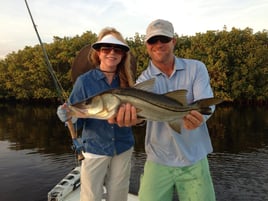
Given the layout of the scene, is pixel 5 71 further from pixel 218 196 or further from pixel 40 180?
pixel 218 196

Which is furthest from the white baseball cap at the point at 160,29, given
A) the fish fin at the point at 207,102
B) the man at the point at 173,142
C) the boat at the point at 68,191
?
the boat at the point at 68,191

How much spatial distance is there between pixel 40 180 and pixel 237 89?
49.3 metres

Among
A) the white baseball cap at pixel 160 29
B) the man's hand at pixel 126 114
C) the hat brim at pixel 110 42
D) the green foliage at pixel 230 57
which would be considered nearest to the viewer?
the man's hand at pixel 126 114

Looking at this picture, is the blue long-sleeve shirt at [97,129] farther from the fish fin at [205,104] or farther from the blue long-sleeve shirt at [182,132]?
the fish fin at [205,104]

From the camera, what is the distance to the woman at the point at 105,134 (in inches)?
198

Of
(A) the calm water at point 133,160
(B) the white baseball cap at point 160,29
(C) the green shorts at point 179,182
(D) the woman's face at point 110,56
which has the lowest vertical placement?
(A) the calm water at point 133,160

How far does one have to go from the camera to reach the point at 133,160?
24203 millimetres

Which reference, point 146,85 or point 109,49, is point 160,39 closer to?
point 146,85

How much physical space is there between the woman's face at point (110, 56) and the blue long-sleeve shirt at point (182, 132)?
623 millimetres

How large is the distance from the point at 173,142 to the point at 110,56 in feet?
5.24

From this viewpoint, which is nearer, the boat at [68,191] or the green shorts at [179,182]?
the green shorts at [179,182]

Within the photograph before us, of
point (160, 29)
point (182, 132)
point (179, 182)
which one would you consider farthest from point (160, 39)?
point (179, 182)

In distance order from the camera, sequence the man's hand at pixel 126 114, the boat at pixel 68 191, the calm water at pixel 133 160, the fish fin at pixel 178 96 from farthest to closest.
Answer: the calm water at pixel 133 160 < the boat at pixel 68 191 < the fish fin at pixel 178 96 < the man's hand at pixel 126 114

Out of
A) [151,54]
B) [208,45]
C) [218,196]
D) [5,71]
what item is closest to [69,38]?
[5,71]
